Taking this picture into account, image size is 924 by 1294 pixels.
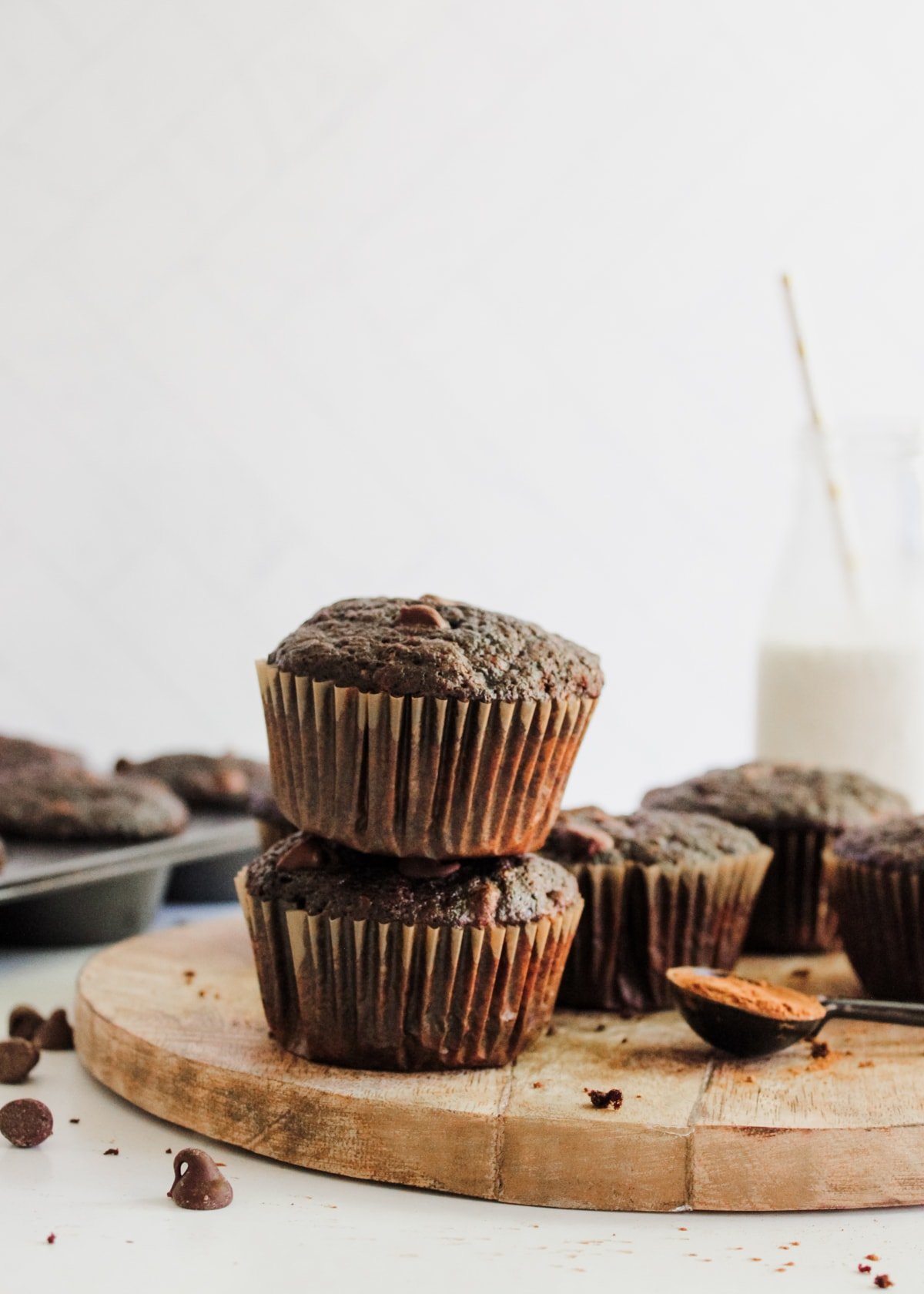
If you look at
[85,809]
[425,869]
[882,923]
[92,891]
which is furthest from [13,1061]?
[882,923]

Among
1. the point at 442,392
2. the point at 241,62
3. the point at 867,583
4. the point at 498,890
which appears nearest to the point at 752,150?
the point at 442,392

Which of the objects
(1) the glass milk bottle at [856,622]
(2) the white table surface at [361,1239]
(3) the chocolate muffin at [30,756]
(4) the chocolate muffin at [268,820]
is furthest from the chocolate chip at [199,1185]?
(1) the glass milk bottle at [856,622]

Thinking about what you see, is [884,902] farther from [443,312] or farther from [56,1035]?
[443,312]

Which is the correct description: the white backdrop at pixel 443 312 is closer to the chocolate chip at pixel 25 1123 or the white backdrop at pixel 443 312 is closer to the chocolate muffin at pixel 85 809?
the chocolate muffin at pixel 85 809

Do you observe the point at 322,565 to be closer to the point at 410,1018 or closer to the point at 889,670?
the point at 889,670

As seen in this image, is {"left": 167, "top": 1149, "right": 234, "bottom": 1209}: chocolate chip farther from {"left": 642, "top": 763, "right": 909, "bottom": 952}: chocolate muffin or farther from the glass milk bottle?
the glass milk bottle

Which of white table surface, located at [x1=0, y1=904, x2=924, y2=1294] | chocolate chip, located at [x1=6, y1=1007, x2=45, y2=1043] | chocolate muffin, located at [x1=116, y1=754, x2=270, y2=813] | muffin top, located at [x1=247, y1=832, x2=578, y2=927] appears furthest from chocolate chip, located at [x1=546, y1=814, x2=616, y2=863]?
chocolate muffin, located at [x1=116, y1=754, x2=270, y2=813]
